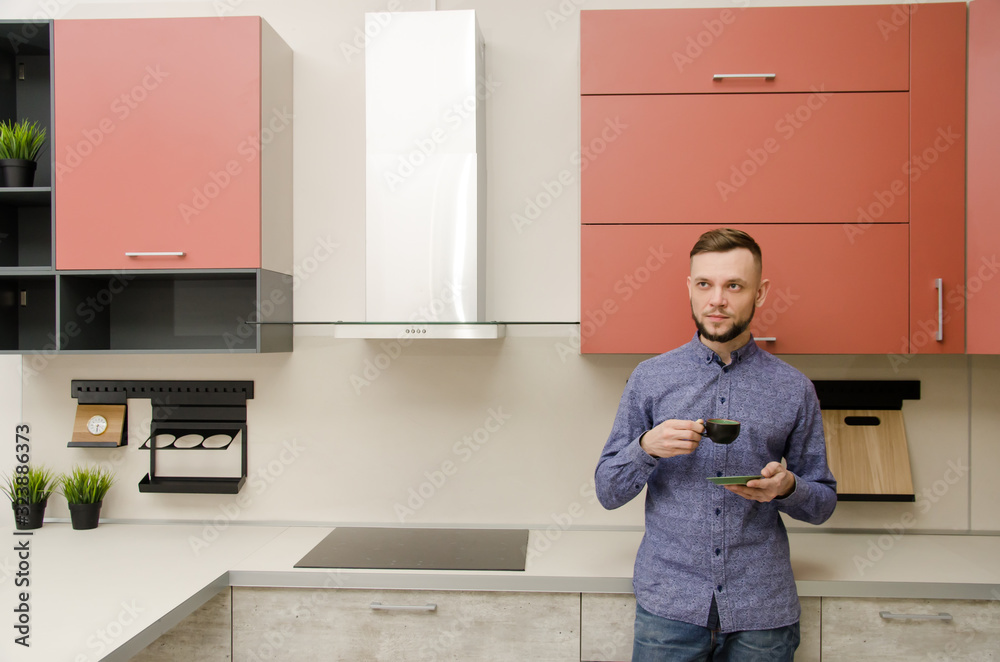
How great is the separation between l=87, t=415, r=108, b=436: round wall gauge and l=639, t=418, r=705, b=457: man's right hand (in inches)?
77.0

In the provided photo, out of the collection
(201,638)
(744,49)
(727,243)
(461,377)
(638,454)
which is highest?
(744,49)

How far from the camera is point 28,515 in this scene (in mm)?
2266

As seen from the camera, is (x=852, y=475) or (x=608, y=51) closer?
(x=608, y=51)

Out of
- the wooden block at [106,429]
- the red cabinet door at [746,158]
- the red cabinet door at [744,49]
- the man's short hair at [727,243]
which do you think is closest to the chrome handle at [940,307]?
Answer: the red cabinet door at [746,158]

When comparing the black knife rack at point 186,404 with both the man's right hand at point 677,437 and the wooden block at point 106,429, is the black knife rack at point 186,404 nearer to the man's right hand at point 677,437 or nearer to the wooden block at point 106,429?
the wooden block at point 106,429

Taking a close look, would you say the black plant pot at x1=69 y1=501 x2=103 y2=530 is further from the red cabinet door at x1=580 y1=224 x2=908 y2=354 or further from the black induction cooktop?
the red cabinet door at x1=580 y1=224 x2=908 y2=354

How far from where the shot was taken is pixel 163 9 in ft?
7.88

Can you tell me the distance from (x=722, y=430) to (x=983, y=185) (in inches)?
46.8

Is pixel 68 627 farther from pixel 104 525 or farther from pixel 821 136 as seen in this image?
pixel 821 136

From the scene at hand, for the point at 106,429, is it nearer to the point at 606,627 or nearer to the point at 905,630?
the point at 606,627

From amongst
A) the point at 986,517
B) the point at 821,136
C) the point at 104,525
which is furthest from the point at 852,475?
the point at 104,525

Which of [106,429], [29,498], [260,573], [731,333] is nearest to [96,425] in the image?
[106,429]

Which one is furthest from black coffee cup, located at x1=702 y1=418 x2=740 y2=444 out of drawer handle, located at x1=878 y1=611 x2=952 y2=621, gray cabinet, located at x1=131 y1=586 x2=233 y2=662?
gray cabinet, located at x1=131 y1=586 x2=233 y2=662

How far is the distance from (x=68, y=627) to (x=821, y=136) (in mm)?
2317
